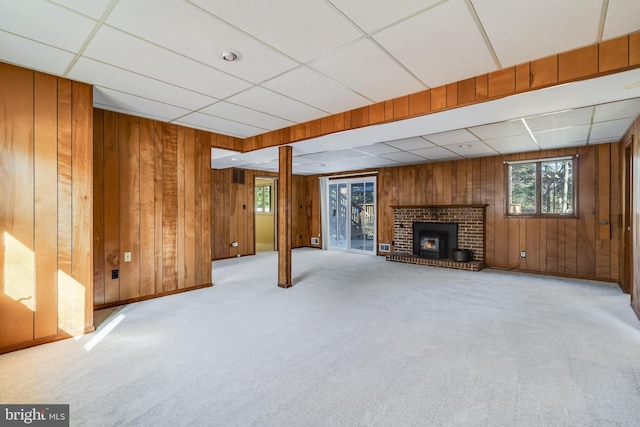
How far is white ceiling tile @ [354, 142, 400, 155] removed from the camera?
5.11 meters

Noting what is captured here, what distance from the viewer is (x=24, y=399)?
187 cm

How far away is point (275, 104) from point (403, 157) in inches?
142

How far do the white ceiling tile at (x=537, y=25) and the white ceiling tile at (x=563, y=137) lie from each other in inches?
96.5

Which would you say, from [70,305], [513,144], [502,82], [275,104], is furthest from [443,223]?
A: [70,305]

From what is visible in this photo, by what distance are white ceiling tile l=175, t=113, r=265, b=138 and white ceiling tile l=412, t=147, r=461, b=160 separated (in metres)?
3.01

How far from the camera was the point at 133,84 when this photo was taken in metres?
2.89

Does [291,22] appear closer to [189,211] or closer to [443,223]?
[189,211]

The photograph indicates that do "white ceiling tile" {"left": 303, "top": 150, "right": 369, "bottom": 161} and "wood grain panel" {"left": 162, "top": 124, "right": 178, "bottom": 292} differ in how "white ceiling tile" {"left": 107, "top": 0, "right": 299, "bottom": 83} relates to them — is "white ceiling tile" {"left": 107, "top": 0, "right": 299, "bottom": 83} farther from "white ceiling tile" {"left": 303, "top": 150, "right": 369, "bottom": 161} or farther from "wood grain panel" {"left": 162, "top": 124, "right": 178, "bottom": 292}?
"white ceiling tile" {"left": 303, "top": 150, "right": 369, "bottom": 161}

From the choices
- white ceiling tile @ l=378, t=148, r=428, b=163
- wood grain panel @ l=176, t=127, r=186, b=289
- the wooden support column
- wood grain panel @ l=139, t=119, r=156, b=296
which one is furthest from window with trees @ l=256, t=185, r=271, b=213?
wood grain panel @ l=139, t=119, r=156, b=296

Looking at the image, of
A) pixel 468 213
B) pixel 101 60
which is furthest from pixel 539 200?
pixel 101 60

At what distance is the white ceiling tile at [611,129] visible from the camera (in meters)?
3.73

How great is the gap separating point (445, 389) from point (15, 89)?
4.22 m

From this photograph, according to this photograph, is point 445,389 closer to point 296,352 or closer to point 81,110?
point 296,352

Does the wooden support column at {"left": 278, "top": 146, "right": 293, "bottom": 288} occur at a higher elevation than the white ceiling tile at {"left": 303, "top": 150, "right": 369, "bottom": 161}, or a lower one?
lower
